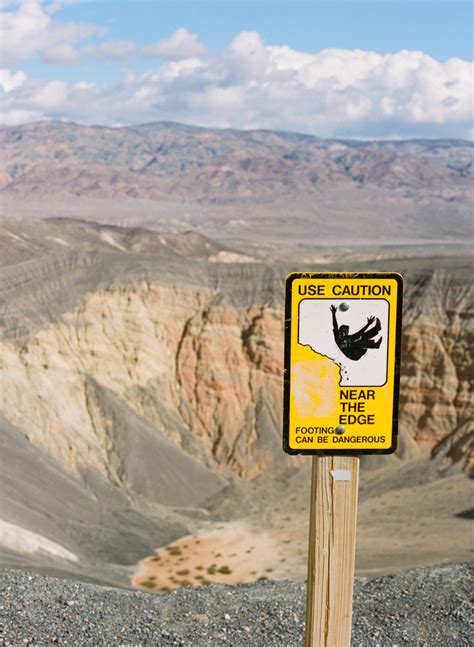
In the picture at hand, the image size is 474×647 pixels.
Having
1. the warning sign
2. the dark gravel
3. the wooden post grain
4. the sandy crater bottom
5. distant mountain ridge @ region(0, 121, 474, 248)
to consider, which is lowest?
the sandy crater bottom

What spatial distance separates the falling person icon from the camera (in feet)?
11.9

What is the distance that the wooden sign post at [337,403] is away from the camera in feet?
11.8

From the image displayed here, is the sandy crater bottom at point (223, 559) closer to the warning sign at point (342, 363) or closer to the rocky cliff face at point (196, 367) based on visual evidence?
the rocky cliff face at point (196, 367)

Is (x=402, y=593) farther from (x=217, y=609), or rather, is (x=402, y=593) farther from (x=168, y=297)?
(x=168, y=297)

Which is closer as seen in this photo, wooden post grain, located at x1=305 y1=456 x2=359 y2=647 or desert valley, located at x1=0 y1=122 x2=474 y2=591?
wooden post grain, located at x1=305 y1=456 x2=359 y2=647

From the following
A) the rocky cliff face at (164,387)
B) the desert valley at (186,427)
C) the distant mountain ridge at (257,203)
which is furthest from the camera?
the distant mountain ridge at (257,203)

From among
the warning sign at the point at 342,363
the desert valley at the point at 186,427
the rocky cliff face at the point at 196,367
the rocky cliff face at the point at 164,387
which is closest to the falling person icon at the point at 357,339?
the warning sign at the point at 342,363

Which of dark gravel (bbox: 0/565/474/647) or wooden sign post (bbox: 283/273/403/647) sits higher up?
wooden sign post (bbox: 283/273/403/647)

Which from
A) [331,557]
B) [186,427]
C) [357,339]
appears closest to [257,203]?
[186,427]

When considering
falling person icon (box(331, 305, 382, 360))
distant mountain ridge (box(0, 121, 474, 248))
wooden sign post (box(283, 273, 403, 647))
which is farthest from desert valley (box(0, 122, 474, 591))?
distant mountain ridge (box(0, 121, 474, 248))

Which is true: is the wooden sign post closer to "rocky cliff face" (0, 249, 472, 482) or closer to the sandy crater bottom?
the sandy crater bottom

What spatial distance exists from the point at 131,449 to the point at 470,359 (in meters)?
19.2

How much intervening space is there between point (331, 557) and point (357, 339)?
3.84 feet

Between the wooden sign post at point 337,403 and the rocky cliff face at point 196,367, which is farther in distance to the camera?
the rocky cliff face at point 196,367
